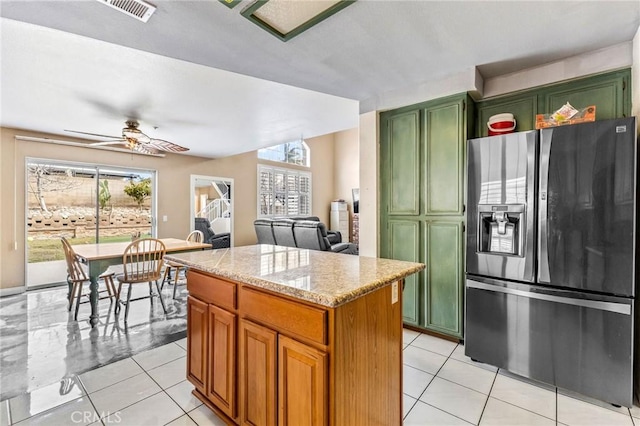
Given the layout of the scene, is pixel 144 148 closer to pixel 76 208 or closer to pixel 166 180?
pixel 166 180

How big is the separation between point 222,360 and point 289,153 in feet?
25.5

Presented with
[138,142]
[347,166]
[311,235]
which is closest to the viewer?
[138,142]

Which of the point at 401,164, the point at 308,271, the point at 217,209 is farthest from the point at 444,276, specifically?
the point at 217,209

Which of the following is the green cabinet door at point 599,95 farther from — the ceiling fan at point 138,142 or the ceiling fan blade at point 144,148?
the ceiling fan blade at point 144,148

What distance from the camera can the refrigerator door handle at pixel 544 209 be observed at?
6.42 feet

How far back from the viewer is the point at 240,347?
149 cm

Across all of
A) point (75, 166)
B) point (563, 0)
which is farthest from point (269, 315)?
point (75, 166)

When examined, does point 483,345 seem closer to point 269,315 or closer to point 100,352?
point 269,315

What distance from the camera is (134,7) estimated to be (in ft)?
5.25

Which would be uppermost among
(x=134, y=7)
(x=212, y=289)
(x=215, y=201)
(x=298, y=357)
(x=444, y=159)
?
(x=134, y=7)

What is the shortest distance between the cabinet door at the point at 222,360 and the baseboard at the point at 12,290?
4716 mm

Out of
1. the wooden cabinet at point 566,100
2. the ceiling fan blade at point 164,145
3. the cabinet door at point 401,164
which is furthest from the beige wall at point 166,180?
the wooden cabinet at point 566,100

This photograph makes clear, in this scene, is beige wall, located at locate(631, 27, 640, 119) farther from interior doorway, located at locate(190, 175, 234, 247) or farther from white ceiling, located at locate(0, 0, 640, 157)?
interior doorway, located at locate(190, 175, 234, 247)

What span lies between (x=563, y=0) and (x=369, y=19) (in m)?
1.10
